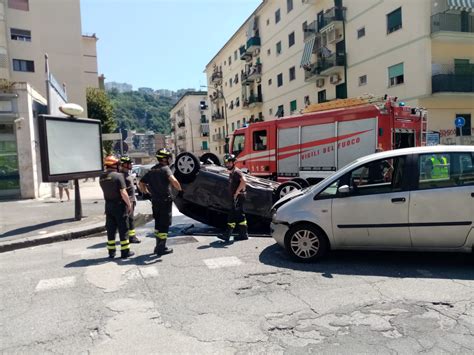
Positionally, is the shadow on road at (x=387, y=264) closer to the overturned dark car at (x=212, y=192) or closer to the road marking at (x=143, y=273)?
the road marking at (x=143, y=273)

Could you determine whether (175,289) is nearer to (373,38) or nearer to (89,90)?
(373,38)

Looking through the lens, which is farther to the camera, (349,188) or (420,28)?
(420,28)

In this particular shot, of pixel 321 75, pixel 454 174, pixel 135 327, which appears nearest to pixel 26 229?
pixel 135 327

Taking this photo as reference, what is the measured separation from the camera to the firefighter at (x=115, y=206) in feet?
20.1

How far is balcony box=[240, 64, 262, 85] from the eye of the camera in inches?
1631

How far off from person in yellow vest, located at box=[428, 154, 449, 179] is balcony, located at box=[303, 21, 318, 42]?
26.2 meters

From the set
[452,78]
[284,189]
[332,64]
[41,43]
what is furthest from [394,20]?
[41,43]

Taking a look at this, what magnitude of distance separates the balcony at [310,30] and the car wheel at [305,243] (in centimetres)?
2658

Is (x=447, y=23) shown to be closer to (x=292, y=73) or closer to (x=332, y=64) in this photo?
(x=332, y=64)

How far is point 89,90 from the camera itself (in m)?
42.3

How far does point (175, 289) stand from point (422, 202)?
11.6 ft

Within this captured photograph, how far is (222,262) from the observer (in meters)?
5.73

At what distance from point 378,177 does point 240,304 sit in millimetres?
2755

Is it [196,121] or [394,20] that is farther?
[196,121]
